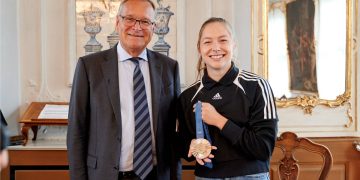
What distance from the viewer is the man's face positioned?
5.87 feet

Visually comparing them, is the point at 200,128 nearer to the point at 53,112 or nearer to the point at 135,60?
the point at 135,60

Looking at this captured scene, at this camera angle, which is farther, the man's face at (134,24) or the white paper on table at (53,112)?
the white paper on table at (53,112)

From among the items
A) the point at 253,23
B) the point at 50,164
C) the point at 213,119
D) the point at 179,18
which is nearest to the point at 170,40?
the point at 179,18

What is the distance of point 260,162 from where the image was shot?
5.60ft

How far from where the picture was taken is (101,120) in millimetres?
1726

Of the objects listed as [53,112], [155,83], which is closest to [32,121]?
[53,112]

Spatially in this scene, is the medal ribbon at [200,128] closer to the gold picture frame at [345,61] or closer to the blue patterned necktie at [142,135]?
the blue patterned necktie at [142,135]

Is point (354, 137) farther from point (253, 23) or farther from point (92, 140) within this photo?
point (92, 140)

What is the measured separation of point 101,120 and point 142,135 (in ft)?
0.63

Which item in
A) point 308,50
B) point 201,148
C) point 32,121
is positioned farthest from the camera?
point 308,50

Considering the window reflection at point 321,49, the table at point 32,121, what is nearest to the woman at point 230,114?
the table at point 32,121

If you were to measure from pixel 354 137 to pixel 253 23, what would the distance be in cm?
123

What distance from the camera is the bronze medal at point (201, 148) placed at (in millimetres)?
1638

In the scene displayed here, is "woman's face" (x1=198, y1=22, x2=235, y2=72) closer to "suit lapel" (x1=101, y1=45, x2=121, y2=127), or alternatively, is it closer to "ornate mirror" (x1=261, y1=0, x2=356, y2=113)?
"suit lapel" (x1=101, y1=45, x2=121, y2=127)
